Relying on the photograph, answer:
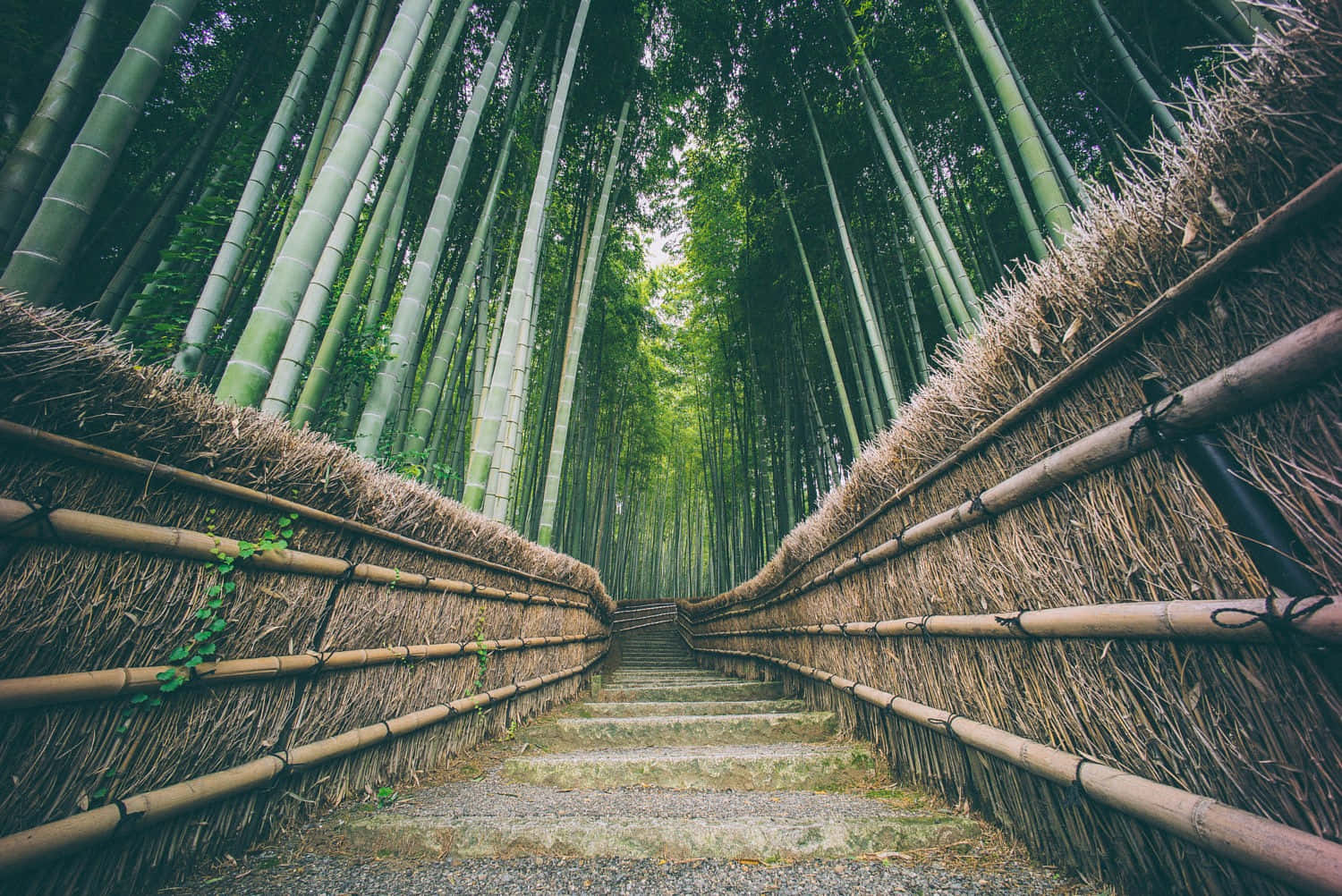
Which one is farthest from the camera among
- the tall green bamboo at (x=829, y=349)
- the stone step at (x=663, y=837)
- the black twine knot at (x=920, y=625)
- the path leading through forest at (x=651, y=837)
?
the tall green bamboo at (x=829, y=349)

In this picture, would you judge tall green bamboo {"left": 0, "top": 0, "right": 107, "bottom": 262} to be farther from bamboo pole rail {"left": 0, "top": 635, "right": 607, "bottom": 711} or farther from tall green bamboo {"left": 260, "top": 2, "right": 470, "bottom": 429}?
bamboo pole rail {"left": 0, "top": 635, "right": 607, "bottom": 711}

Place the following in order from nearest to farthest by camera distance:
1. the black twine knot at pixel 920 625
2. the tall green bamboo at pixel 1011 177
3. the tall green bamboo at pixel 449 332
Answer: the black twine knot at pixel 920 625 → the tall green bamboo at pixel 1011 177 → the tall green bamboo at pixel 449 332

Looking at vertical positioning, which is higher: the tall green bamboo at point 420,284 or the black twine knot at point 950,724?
the tall green bamboo at point 420,284

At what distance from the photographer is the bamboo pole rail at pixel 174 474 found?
3.06ft

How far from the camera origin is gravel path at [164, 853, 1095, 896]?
112 cm

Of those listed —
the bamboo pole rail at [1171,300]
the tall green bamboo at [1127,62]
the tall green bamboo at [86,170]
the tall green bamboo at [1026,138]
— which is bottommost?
the bamboo pole rail at [1171,300]

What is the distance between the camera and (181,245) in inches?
127

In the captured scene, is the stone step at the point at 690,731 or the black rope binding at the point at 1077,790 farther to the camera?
the stone step at the point at 690,731

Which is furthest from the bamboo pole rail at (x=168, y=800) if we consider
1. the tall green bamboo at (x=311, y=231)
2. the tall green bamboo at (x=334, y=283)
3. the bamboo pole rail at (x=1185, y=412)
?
the bamboo pole rail at (x=1185, y=412)

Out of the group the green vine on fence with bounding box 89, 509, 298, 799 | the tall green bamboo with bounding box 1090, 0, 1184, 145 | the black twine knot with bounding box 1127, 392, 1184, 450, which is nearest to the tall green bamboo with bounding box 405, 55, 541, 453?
the green vine on fence with bounding box 89, 509, 298, 799

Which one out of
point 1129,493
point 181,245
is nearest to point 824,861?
point 1129,493

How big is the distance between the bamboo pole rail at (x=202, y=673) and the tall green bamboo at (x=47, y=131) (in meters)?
2.29

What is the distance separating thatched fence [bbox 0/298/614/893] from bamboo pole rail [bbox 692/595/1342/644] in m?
2.14

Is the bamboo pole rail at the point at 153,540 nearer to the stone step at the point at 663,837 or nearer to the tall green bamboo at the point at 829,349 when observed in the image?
the stone step at the point at 663,837
